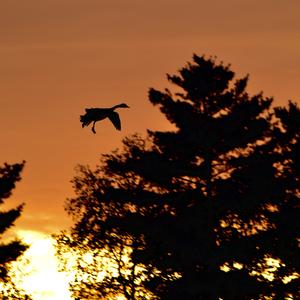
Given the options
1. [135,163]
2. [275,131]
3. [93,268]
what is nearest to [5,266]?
[93,268]

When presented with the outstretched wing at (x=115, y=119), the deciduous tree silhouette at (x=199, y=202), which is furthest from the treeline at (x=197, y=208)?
the outstretched wing at (x=115, y=119)

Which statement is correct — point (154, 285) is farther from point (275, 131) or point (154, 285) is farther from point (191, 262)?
point (275, 131)

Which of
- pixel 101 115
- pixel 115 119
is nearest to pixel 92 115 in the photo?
pixel 101 115

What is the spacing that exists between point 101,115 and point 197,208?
74.1ft

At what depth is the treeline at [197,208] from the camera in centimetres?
4144

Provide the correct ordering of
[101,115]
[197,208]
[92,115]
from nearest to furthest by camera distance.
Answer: [92,115] → [101,115] → [197,208]

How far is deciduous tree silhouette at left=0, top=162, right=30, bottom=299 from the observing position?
1898 inches

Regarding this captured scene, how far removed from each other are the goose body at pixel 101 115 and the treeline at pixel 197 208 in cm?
2122

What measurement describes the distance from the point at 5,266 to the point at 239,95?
15.6 m

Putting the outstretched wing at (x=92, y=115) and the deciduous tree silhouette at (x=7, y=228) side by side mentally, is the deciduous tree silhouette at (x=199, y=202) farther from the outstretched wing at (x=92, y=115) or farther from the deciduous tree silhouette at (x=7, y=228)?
the outstretched wing at (x=92, y=115)

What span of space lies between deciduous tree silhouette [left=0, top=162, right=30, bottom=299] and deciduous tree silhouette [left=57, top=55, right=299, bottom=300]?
380 centimetres

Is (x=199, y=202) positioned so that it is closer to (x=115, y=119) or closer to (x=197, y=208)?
(x=197, y=208)

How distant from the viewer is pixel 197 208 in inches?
1661

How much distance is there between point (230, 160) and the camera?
144 ft
